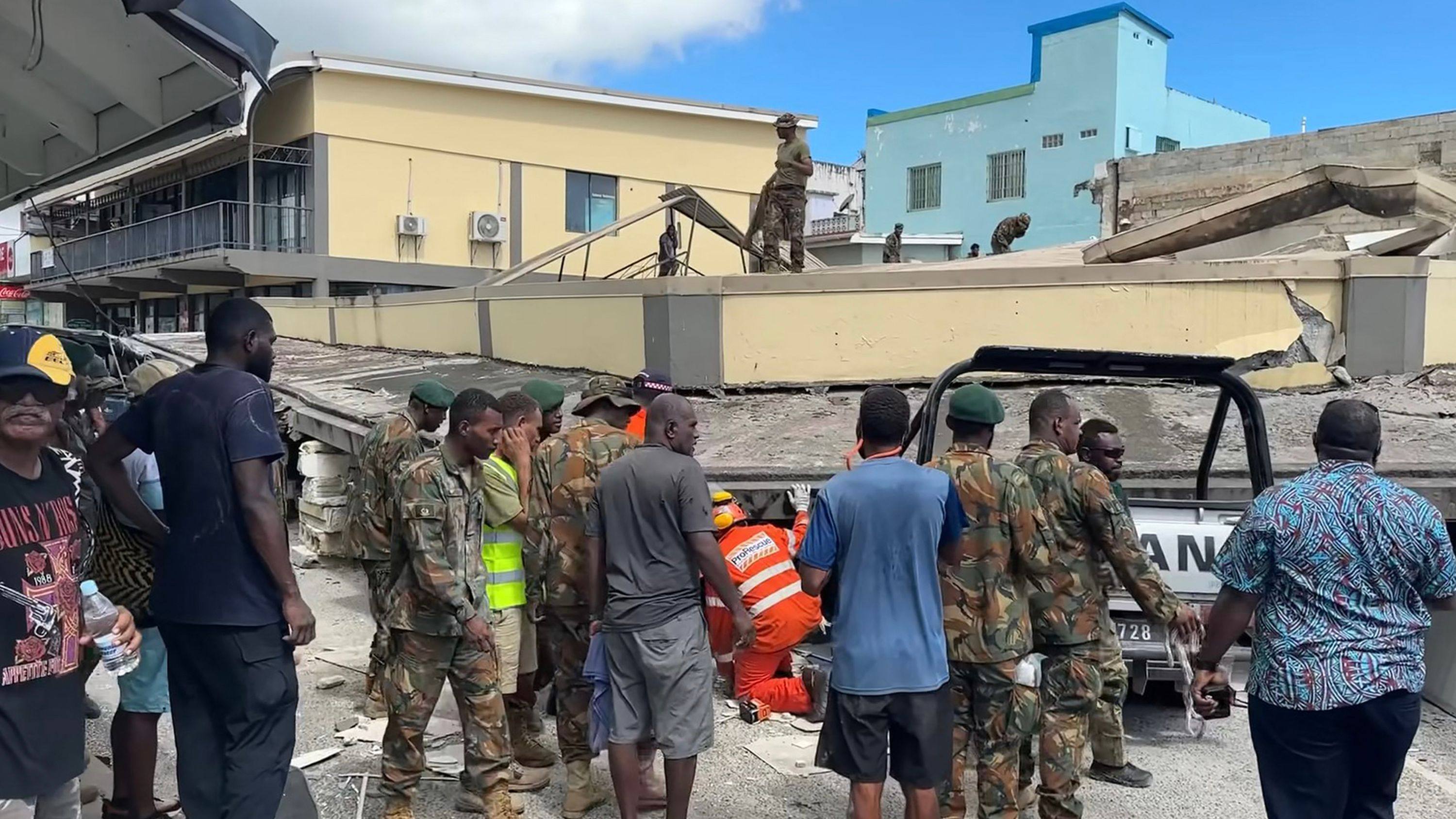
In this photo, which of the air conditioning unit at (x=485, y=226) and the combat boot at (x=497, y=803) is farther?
the air conditioning unit at (x=485, y=226)

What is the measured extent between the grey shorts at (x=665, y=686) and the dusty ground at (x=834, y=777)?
0.58 meters

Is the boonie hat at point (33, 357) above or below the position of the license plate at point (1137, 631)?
above

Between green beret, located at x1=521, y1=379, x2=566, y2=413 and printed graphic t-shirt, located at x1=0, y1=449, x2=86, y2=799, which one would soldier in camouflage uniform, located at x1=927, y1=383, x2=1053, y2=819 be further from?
printed graphic t-shirt, located at x1=0, y1=449, x2=86, y2=799

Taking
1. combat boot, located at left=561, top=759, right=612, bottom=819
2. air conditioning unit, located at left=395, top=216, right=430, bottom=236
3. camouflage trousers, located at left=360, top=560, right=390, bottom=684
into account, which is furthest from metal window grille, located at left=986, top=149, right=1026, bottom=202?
combat boot, located at left=561, top=759, right=612, bottom=819

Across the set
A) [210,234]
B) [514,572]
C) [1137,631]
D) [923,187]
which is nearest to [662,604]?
[514,572]

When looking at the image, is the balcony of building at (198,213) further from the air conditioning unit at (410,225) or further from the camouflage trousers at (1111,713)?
the camouflage trousers at (1111,713)

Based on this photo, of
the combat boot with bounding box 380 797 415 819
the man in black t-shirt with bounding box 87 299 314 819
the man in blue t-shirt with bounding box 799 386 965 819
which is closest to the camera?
the man in black t-shirt with bounding box 87 299 314 819

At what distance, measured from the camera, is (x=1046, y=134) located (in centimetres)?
3328

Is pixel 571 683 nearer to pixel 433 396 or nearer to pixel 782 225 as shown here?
pixel 433 396

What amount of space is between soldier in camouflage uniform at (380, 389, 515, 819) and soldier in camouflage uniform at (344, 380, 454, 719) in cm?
22

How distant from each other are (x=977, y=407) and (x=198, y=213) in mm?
23290

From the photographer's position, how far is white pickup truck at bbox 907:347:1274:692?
172 inches

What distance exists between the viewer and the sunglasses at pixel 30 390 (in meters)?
2.49

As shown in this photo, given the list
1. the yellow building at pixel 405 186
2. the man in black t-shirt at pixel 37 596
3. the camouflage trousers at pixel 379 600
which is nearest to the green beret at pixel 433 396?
the camouflage trousers at pixel 379 600
